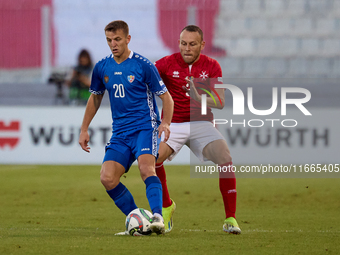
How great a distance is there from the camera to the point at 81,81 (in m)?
13.5

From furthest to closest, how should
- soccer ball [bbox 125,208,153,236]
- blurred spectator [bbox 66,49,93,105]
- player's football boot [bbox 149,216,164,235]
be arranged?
blurred spectator [bbox 66,49,93,105], soccer ball [bbox 125,208,153,236], player's football boot [bbox 149,216,164,235]

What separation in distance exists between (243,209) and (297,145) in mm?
5124

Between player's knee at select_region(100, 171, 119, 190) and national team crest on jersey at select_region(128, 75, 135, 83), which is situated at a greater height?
national team crest on jersey at select_region(128, 75, 135, 83)

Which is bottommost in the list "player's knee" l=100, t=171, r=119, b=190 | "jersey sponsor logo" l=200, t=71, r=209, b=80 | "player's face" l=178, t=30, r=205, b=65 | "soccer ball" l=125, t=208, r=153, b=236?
"soccer ball" l=125, t=208, r=153, b=236

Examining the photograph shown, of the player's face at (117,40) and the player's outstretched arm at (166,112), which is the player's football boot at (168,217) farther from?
the player's face at (117,40)

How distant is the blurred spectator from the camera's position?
43.3 feet

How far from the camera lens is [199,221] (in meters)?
5.81

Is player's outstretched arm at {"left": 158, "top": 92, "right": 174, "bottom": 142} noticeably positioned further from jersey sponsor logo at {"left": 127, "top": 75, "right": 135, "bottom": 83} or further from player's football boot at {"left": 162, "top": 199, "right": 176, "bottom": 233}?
player's football boot at {"left": 162, "top": 199, "right": 176, "bottom": 233}

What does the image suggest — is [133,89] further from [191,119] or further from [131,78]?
[191,119]

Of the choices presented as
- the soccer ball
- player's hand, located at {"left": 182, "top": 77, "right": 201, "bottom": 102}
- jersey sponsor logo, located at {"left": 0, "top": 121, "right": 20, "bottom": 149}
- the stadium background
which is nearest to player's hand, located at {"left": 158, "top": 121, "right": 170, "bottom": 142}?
player's hand, located at {"left": 182, "top": 77, "right": 201, "bottom": 102}

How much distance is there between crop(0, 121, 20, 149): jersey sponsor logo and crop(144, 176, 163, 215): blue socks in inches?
308

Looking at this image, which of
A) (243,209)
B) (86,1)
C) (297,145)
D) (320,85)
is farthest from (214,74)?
(86,1)

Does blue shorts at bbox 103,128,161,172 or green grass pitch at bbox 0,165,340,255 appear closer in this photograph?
green grass pitch at bbox 0,165,340,255

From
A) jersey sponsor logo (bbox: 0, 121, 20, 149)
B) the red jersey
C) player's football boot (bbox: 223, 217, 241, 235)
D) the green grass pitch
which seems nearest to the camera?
the green grass pitch
